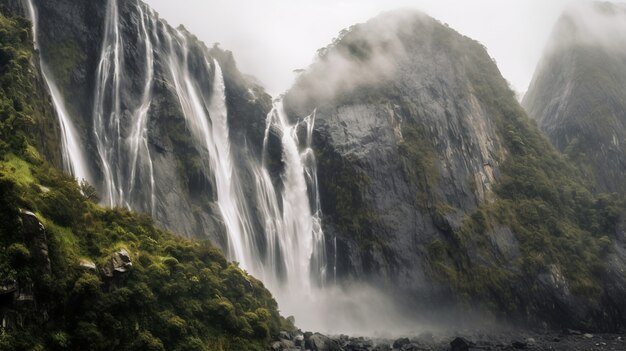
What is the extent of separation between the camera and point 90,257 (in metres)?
26.0

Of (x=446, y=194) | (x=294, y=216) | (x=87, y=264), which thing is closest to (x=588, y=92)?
(x=446, y=194)

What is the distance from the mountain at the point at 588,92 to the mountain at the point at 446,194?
6.36 m

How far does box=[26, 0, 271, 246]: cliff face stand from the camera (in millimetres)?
40438

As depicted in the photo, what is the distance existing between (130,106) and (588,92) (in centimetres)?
7513

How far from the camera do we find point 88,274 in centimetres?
2431

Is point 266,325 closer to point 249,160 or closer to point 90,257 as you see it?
point 90,257

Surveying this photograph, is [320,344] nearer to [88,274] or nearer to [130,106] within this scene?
[88,274]

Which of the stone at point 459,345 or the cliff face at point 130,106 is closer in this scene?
the cliff face at point 130,106

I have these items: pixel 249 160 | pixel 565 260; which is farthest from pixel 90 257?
pixel 565 260

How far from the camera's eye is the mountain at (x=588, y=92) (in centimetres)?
7969

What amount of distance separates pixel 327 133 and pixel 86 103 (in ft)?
96.2

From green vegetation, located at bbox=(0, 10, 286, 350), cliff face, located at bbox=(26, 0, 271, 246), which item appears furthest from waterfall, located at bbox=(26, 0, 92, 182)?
green vegetation, located at bbox=(0, 10, 286, 350)

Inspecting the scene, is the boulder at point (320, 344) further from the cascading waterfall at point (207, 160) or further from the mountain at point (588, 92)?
the mountain at point (588, 92)

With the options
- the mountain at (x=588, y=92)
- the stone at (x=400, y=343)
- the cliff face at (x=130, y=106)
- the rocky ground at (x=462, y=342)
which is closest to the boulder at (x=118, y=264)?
the rocky ground at (x=462, y=342)
